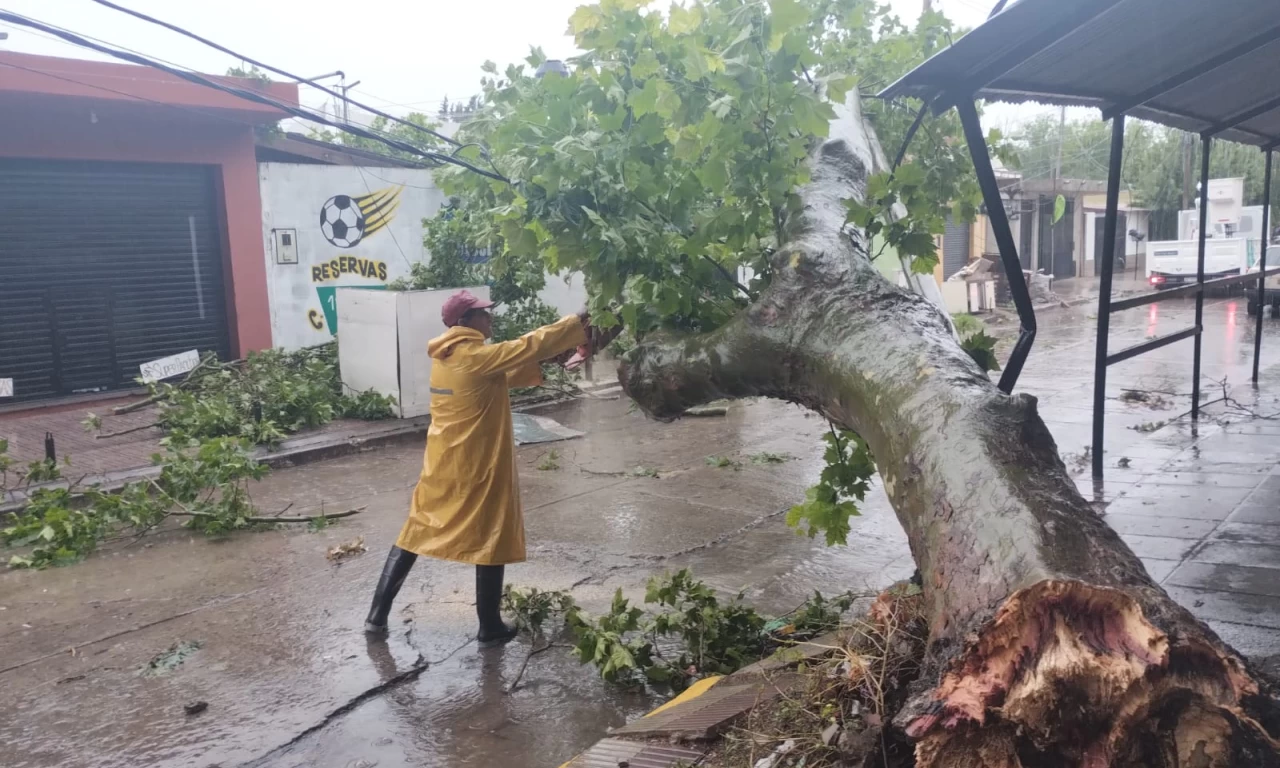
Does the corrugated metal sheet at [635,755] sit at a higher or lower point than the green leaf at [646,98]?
lower

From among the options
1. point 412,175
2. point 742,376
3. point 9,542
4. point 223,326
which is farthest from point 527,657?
point 412,175

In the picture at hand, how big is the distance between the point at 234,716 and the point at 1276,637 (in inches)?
166

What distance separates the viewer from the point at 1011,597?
1947 millimetres

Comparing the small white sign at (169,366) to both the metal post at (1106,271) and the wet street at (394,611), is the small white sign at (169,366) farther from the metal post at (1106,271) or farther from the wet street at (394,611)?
the metal post at (1106,271)

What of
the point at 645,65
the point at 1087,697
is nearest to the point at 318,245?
the point at 645,65

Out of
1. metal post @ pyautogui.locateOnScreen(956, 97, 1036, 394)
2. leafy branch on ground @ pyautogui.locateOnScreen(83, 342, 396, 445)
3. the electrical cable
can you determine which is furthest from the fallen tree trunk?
the electrical cable

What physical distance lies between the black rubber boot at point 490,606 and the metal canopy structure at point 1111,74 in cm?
260

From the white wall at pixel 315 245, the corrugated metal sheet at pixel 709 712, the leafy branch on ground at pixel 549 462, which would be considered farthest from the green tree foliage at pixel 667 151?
the white wall at pixel 315 245

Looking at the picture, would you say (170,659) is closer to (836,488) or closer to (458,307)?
(458,307)

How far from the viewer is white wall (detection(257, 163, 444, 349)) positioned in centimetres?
1312

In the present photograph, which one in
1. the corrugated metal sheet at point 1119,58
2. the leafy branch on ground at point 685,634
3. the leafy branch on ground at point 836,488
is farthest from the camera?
the leafy branch on ground at point 685,634

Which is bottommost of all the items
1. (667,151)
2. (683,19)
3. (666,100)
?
(667,151)

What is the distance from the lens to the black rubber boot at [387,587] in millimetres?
5000

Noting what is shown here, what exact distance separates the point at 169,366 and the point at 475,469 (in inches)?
326
